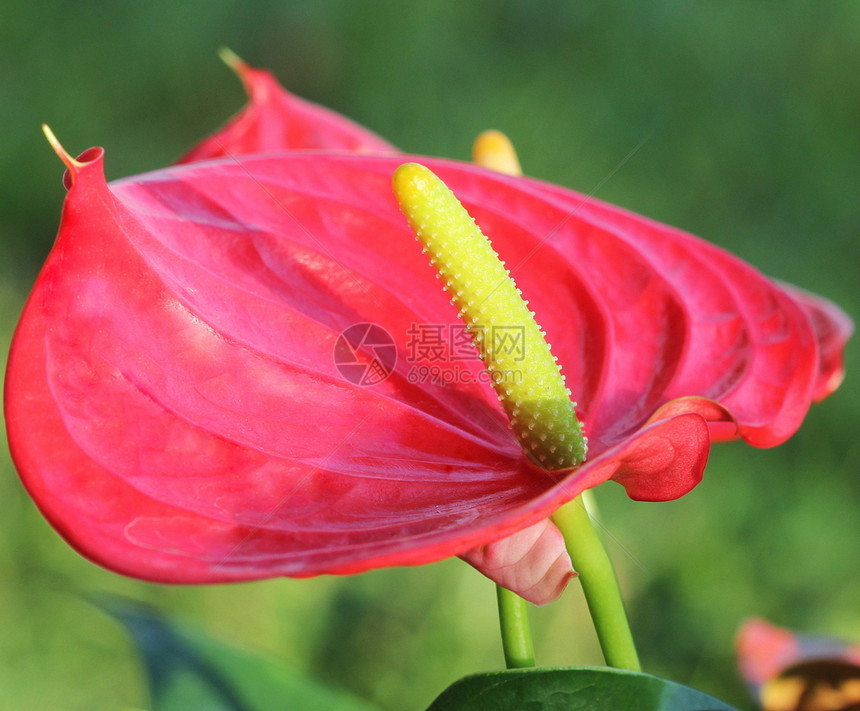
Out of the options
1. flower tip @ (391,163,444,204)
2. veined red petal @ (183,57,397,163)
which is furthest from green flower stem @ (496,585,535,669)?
veined red petal @ (183,57,397,163)

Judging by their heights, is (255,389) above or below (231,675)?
above

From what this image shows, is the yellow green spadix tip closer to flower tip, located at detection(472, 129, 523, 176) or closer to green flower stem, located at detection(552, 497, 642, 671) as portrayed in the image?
green flower stem, located at detection(552, 497, 642, 671)

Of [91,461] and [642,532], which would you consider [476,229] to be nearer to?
[91,461]

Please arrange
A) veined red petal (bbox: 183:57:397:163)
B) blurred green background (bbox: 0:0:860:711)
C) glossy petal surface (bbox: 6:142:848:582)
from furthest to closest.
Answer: blurred green background (bbox: 0:0:860:711), veined red petal (bbox: 183:57:397:163), glossy petal surface (bbox: 6:142:848:582)

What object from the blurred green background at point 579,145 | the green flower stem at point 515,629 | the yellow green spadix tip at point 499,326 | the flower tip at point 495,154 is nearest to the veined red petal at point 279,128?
the flower tip at point 495,154

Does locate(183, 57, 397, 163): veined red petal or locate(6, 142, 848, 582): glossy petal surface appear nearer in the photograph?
locate(6, 142, 848, 582): glossy petal surface

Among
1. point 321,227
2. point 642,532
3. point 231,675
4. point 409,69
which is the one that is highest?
point 409,69

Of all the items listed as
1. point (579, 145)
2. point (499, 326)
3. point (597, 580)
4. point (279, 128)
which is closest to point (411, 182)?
point (499, 326)

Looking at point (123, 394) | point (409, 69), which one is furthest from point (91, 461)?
point (409, 69)
